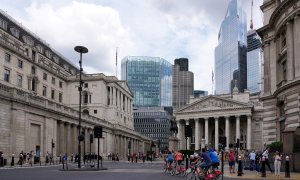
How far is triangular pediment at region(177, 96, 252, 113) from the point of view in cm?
13638

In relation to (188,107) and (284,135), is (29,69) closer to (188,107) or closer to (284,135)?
(284,135)

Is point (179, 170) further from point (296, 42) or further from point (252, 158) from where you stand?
point (296, 42)

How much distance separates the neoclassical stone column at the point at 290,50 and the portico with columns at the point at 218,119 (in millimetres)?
88885

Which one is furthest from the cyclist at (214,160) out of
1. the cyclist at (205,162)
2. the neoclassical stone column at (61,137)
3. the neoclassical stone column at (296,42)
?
the neoclassical stone column at (61,137)

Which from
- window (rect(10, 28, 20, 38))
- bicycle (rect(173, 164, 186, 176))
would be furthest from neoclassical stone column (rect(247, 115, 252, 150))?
bicycle (rect(173, 164, 186, 176))

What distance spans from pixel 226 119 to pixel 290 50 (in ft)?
309

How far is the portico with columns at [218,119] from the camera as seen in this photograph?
136 meters

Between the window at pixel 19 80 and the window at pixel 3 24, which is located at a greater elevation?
the window at pixel 3 24

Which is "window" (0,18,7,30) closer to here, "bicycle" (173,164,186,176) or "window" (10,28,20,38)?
"window" (10,28,20,38)

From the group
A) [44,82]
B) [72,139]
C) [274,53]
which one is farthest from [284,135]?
[44,82]

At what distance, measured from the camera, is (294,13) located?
147 ft

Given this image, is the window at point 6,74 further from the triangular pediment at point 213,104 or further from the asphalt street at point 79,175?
the triangular pediment at point 213,104

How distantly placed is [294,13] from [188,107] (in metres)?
102

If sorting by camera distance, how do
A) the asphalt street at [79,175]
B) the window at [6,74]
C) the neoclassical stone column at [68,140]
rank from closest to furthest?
the asphalt street at [79,175] → the window at [6,74] → the neoclassical stone column at [68,140]
